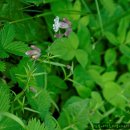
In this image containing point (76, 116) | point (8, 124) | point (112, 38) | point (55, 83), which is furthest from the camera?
point (112, 38)

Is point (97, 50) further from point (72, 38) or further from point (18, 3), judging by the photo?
point (18, 3)

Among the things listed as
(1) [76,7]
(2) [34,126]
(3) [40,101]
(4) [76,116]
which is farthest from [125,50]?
(2) [34,126]

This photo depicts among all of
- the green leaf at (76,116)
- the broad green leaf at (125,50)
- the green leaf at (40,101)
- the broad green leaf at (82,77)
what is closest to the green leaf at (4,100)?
the green leaf at (40,101)

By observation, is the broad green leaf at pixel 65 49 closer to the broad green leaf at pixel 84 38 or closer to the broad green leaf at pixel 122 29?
the broad green leaf at pixel 84 38

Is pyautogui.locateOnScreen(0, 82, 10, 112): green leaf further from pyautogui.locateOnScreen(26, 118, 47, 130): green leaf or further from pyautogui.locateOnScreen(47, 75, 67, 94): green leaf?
pyautogui.locateOnScreen(47, 75, 67, 94): green leaf

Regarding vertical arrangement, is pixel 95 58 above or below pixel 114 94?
above

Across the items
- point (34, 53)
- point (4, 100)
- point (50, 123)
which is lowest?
point (50, 123)

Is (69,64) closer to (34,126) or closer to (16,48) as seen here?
(16,48)

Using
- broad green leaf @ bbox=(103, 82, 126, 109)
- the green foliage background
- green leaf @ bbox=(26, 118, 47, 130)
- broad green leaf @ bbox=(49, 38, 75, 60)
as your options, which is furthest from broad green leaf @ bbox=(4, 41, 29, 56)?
broad green leaf @ bbox=(103, 82, 126, 109)
